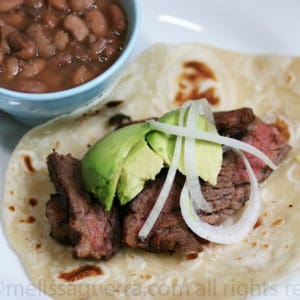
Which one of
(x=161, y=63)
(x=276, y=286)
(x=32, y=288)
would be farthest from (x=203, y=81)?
(x=32, y=288)

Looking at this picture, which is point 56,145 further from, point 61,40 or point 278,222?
point 278,222

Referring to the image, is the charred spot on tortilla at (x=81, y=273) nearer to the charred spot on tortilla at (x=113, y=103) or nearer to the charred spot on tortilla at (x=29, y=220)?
the charred spot on tortilla at (x=29, y=220)

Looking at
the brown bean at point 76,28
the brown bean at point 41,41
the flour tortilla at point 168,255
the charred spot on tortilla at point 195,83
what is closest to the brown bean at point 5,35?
the brown bean at point 41,41

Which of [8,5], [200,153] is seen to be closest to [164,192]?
[200,153]

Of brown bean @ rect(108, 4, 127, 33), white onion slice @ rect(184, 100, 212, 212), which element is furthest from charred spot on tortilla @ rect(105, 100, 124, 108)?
white onion slice @ rect(184, 100, 212, 212)

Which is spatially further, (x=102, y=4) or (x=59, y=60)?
(x=102, y=4)

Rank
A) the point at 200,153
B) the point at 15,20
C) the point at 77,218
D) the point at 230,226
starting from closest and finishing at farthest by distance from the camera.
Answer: the point at 77,218
the point at 200,153
the point at 230,226
the point at 15,20
